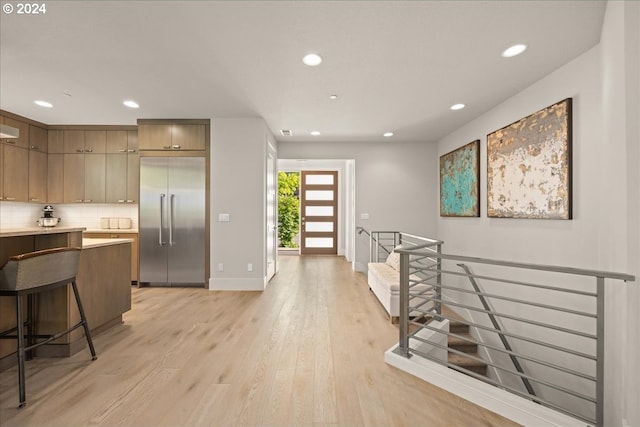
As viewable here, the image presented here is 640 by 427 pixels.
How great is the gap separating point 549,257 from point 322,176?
641 centimetres

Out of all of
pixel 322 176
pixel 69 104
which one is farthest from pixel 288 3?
pixel 322 176

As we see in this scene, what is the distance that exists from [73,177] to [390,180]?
5871 millimetres

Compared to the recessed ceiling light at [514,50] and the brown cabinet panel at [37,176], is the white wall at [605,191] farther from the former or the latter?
the brown cabinet panel at [37,176]

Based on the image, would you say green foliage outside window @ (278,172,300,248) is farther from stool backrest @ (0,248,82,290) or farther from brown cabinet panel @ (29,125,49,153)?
stool backrest @ (0,248,82,290)

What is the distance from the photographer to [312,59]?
8.77 ft

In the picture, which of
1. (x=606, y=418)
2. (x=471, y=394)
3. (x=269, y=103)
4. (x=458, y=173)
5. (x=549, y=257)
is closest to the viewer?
(x=471, y=394)

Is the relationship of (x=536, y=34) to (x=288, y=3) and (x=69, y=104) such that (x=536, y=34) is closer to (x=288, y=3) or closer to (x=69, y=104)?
(x=288, y=3)

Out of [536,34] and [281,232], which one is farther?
[281,232]

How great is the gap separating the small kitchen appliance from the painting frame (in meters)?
6.96

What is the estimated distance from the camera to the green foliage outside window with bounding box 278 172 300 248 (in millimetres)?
9242

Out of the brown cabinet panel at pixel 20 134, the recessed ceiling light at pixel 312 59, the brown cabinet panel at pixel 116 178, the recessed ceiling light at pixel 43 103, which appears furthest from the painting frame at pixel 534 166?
the brown cabinet panel at pixel 20 134

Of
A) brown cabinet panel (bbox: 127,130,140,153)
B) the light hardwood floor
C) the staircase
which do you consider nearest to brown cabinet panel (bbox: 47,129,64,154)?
brown cabinet panel (bbox: 127,130,140,153)

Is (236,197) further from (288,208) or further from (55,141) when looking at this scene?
(288,208)

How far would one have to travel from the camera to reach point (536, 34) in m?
2.29
